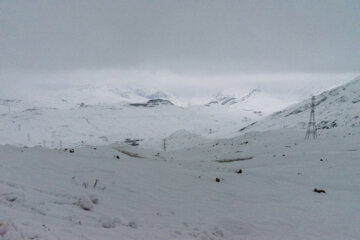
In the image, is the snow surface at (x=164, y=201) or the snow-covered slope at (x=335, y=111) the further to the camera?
the snow-covered slope at (x=335, y=111)

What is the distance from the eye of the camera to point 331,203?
1222cm

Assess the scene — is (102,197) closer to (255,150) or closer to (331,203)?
(331,203)

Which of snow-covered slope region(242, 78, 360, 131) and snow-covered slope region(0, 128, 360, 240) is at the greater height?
snow-covered slope region(242, 78, 360, 131)

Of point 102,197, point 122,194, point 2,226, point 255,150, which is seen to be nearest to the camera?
point 2,226

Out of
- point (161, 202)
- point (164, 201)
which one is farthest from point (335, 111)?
point (161, 202)

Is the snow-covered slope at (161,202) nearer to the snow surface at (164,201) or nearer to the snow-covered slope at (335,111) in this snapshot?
the snow surface at (164,201)

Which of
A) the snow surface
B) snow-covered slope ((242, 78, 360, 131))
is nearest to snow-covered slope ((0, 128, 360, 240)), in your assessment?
the snow surface

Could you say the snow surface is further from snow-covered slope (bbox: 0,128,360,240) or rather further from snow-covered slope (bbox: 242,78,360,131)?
snow-covered slope (bbox: 242,78,360,131)

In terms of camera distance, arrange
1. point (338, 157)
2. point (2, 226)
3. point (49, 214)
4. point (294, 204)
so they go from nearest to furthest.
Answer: point (2, 226) < point (49, 214) < point (294, 204) < point (338, 157)

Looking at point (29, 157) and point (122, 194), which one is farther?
point (29, 157)

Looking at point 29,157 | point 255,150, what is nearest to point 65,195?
point 29,157

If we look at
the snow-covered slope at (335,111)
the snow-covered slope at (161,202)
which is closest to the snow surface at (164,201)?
the snow-covered slope at (161,202)

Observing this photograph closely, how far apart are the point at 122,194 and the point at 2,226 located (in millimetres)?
5179

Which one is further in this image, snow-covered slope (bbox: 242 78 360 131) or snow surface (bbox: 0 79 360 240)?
snow-covered slope (bbox: 242 78 360 131)
